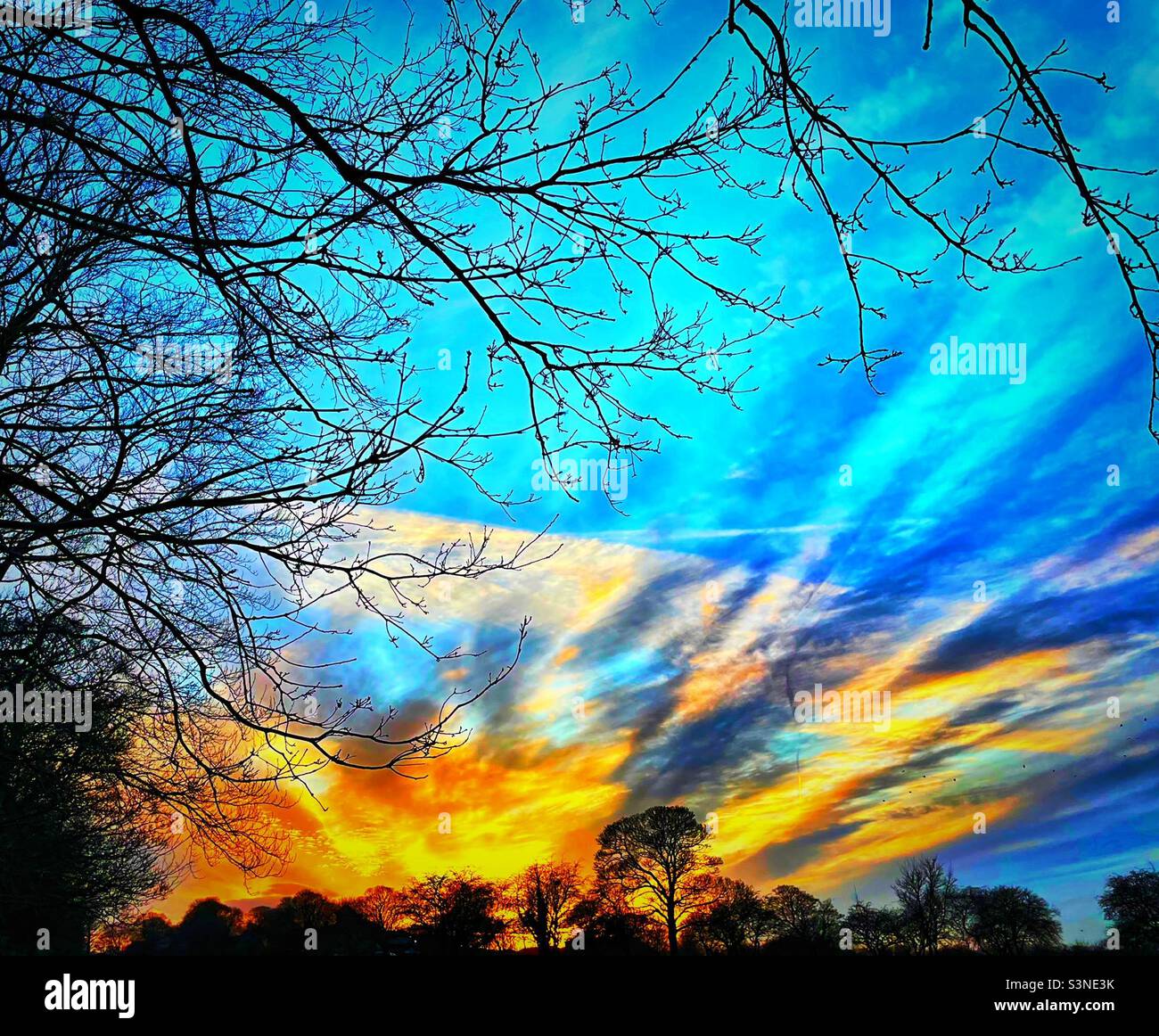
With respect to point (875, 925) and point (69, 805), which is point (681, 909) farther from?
point (69, 805)

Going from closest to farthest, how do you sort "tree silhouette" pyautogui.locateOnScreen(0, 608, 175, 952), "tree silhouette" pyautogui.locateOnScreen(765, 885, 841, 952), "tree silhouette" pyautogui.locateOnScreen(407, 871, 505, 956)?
"tree silhouette" pyautogui.locateOnScreen(0, 608, 175, 952), "tree silhouette" pyautogui.locateOnScreen(407, 871, 505, 956), "tree silhouette" pyautogui.locateOnScreen(765, 885, 841, 952)

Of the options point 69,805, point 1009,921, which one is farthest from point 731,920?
point 69,805

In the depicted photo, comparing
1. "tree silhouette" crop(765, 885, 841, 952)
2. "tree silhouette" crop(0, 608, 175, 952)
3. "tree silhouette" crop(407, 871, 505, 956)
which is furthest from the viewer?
"tree silhouette" crop(765, 885, 841, 952)

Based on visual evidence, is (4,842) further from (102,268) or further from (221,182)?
(221,182)

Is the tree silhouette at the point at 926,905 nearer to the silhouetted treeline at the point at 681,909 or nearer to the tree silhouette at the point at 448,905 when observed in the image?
the silhouetted treeline at the point at 681,909

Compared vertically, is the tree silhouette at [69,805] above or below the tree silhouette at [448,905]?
above

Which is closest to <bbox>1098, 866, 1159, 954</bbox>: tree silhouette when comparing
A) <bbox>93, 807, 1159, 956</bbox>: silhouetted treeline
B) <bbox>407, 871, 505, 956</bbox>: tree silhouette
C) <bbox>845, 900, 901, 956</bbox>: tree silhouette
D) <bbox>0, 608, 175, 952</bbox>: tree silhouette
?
<bbox>93, 807, 1159, 956</bbox>: silhouetted treeline

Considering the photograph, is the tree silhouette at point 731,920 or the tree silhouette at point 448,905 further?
the tree silhouette at point 731,920

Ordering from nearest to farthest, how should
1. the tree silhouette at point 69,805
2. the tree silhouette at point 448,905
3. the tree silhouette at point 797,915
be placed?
the tree silhouette at point 69,805
the tree silhouette at point 448,905
the tree silhouette at point 797,915

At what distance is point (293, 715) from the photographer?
4.14 metres

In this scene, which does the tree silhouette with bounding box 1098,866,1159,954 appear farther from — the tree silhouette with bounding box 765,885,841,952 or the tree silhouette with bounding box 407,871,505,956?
the tree silhouette with bounding box 407,871,505,956

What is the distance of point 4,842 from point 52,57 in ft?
35.7

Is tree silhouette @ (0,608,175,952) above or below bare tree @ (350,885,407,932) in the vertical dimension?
above

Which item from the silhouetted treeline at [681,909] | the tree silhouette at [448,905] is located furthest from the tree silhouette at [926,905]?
the tree silhouette at [448,905]
